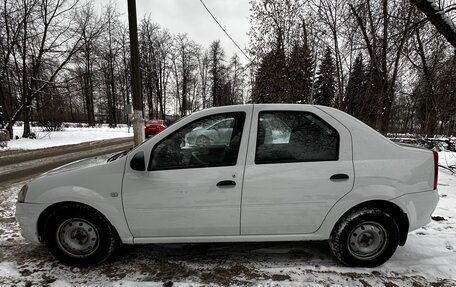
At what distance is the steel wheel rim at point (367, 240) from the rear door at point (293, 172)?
45cm

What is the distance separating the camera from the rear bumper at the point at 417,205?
Result: 8.97ft

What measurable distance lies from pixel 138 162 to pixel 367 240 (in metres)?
2.61

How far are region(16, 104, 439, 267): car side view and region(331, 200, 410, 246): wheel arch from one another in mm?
11

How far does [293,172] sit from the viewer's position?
2652mm

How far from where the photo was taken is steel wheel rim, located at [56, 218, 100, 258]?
282cm

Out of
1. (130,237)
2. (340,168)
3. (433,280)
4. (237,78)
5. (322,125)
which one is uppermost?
(237,78)

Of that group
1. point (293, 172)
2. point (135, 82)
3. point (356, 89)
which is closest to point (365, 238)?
point (293, 172)

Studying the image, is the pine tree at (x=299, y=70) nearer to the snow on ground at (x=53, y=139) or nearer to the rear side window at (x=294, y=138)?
the rear side window at (x=294, y=138)

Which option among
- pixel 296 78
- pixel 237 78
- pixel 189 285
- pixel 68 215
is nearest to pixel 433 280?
pixel 189 285

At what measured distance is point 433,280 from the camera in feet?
8.59

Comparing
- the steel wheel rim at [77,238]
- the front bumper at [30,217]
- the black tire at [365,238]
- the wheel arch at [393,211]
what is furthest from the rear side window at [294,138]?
the front bumper at [30,217]

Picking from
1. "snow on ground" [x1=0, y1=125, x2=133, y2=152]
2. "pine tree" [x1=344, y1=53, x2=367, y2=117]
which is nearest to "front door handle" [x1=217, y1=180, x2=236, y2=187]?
"pine tree" [x1=344, y1=53, x2=367, y2=117]

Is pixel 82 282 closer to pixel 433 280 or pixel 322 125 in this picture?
pixel 322 125

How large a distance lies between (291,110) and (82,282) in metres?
2.79
